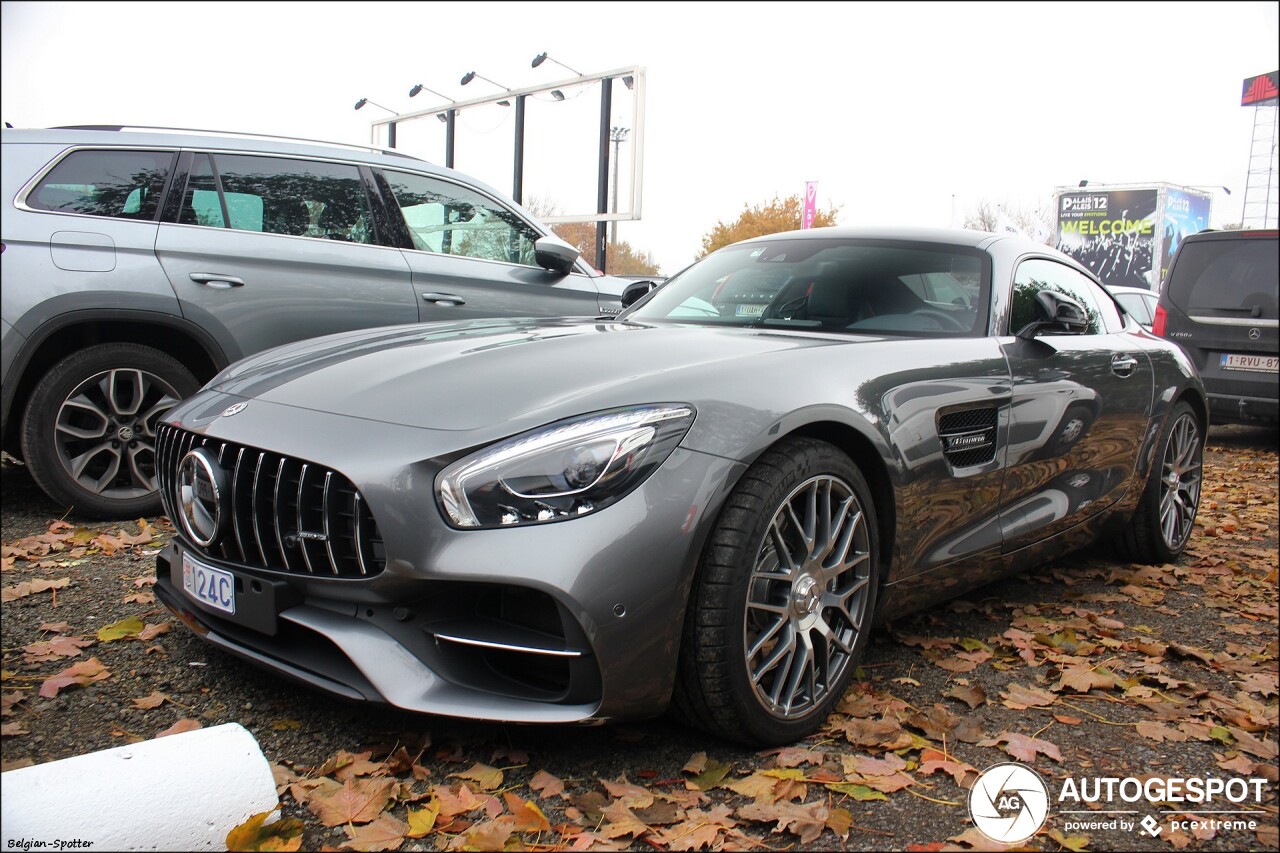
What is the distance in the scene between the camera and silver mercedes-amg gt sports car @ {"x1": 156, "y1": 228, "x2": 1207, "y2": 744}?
2268 mm

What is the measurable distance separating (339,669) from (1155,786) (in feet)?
6.45

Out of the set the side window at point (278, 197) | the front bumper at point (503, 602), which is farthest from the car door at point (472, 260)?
the front bumper at point (503, 602)

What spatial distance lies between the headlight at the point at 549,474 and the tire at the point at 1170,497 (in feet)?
10.1

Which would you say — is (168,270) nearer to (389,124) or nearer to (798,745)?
(798,745)

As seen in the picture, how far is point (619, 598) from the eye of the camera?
2.24 m

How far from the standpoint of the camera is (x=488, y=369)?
275 centimetres

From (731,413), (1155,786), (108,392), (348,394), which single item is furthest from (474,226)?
(1155,786)

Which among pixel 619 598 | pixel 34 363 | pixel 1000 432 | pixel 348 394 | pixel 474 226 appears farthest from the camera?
pixel 474 226

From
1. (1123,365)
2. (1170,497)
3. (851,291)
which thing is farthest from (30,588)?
(1170,497)

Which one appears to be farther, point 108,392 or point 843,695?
point 108,392

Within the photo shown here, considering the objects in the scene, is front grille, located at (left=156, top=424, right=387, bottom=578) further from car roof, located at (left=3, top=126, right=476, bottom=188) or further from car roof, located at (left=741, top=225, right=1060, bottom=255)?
car roof, located at (left=3, top=126, right=476, bottom=188)

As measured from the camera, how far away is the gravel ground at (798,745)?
2271 mm

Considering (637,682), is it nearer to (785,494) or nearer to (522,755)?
(522,755)

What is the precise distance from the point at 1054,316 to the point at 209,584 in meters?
2.89
